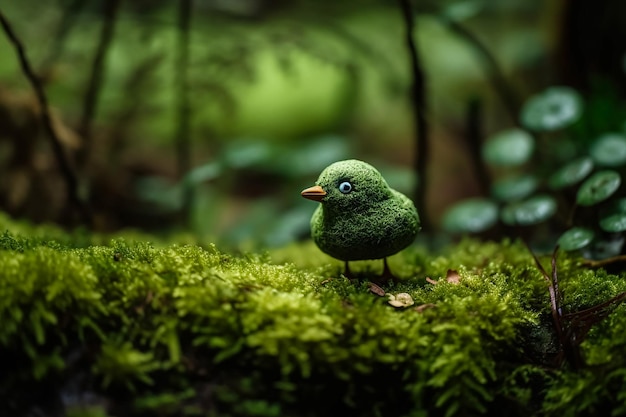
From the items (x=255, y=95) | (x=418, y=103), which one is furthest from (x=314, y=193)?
(x=255, y=95)

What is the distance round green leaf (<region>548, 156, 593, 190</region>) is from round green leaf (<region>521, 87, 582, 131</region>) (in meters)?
0.34

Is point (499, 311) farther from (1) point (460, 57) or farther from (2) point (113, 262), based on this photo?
(1) point (460, 57)

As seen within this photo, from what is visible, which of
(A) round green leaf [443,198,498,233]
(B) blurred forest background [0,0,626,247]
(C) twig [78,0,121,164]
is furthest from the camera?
(B) blurred forest background [0,0,626,247]

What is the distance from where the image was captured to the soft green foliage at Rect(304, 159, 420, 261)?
7.23 ft

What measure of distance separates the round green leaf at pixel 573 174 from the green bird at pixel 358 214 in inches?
52.9

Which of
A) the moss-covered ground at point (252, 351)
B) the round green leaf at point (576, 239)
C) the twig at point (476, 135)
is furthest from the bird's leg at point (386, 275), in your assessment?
the twig at point (476, 135)

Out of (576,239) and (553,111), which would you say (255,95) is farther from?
(576,239)

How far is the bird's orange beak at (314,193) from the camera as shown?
2.16 m

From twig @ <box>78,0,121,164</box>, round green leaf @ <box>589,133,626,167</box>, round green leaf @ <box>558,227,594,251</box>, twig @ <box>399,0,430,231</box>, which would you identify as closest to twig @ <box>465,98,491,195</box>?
twig @ <box>399,0,430,231</box>

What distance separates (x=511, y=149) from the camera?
374cm

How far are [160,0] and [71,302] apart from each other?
3.77 m

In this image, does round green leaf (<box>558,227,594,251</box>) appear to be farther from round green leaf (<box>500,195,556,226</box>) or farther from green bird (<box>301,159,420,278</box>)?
green bird (<box>301,159,420,278</box>)

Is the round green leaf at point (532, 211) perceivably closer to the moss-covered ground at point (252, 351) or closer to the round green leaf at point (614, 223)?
the round green leaf at point (614, 223)

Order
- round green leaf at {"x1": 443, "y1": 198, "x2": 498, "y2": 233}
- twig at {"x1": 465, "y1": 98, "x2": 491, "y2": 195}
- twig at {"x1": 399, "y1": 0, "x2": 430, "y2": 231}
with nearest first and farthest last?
1. twig at {"x1": 399, "y1": 0, "x2": 430, "y2": 231}
2. round green leaf at {"x1": 443, "y1": 198, "x2": 498, "y2": 233}
3. twig at {"x1": 465, "y1": 98, "x2": 491, "y2": 195}
